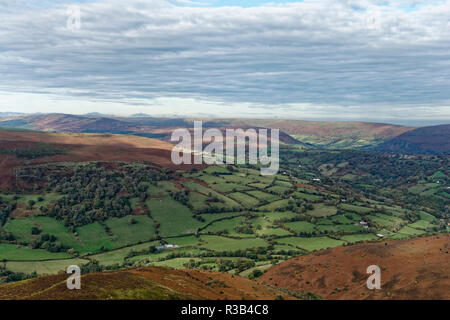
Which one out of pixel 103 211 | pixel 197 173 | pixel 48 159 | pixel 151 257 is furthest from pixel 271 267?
pixel 48 159

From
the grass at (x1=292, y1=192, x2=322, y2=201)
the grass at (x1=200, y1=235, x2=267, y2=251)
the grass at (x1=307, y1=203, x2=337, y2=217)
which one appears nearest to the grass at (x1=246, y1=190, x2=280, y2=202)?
the grass at (x1=292, y1=192, x2=322, y2=201)

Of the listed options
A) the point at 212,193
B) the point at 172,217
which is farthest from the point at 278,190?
the point at 172,217

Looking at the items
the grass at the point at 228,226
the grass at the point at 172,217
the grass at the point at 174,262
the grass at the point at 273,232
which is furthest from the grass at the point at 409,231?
the grass at the point at 174,262

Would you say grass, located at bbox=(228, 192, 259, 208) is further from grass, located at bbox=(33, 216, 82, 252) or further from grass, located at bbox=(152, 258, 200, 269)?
grass, located at bbox=(33, 216, 82, 252)

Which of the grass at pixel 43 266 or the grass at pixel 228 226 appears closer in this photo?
the grass at pixel 43 266

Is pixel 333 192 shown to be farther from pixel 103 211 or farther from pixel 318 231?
pixel 103 211

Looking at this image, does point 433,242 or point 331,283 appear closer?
point 331,283

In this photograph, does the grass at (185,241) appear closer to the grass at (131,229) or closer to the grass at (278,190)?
the grass at (131,229)
